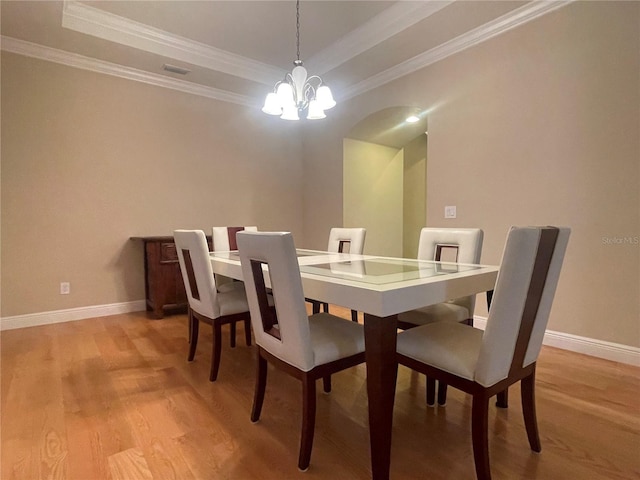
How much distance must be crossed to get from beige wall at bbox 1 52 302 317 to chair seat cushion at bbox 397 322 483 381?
3.38m

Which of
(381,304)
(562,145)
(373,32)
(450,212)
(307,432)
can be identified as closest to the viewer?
(381,304)

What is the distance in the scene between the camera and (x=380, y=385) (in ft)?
3.93

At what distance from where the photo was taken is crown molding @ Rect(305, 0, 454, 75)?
9.24ft

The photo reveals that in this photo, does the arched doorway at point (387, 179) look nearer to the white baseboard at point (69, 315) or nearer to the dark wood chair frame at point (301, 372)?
the white baseboard at point (69, 315)

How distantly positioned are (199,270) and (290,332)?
98 centimetres

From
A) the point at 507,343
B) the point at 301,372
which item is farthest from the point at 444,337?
the point at 301,372

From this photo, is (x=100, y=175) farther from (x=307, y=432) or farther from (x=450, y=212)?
(x=450, y=212)

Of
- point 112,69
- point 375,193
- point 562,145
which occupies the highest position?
point 112,69

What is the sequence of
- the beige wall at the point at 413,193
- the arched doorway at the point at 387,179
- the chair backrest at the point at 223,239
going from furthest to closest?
the beige wall at the point at 413,193 → the arched doorway at the point at 387,179 → the chair backrest at the point at 223,239

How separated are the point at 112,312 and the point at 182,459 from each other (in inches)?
112

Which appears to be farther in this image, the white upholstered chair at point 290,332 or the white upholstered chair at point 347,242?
the white upholstered chair at point 347,242

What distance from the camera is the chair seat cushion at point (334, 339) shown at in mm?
1407

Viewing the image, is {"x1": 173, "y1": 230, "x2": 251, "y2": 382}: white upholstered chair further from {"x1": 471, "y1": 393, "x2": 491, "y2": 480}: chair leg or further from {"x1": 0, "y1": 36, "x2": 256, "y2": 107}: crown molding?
{"x1": 0, "y1": 36, "x2": 256, "y2": 107}: crown molding

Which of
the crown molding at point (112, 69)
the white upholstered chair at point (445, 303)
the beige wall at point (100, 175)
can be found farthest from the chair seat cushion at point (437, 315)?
the crown molding at point (112, 69)
